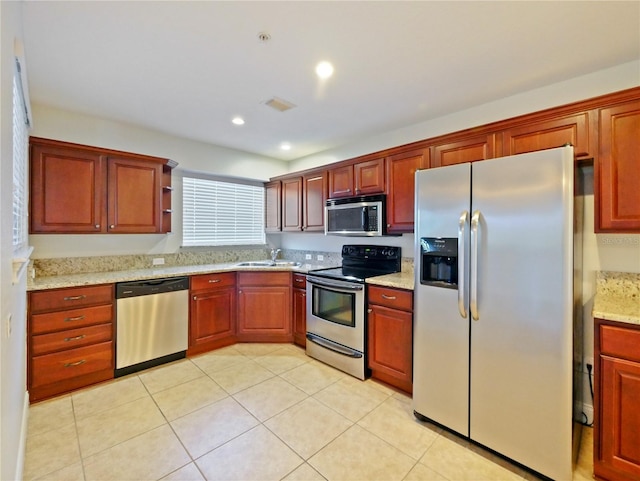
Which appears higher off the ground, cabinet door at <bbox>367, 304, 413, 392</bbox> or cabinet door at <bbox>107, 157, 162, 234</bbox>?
cabinet door at <bbox>107, 157, 162, 234</bbox>

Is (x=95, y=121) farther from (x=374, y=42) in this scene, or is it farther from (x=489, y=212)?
(x=489, y=212)

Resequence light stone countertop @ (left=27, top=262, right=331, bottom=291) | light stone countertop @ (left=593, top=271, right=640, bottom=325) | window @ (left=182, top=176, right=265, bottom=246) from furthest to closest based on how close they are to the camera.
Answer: window @ (left=182, top=176, right=265, bottom=246) < light stone countertop @ (left=27, top=262, right=331, bottom=291) < light stone countertop @ (left=593, top=271, right=640, bottom=325)

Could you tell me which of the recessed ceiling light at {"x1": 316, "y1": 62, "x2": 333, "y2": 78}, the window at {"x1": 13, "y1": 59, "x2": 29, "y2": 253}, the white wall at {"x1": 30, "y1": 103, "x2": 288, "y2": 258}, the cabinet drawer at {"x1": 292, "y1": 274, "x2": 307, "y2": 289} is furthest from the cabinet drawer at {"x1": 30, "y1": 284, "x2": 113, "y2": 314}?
the recessed ceiling light at {"x1": 316, "y1": 62, "x2": 333, "y2": 78}

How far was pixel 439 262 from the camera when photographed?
2.17 meters

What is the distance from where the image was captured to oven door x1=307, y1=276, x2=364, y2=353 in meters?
2.86

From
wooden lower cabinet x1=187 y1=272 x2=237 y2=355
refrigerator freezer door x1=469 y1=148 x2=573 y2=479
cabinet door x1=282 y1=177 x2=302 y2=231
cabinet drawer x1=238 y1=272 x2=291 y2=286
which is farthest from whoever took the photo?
cabinet door x1=282 y1=177 x2=302 y2=231

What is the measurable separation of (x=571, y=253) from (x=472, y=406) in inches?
44.4

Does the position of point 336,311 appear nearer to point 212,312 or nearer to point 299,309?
point 299,309

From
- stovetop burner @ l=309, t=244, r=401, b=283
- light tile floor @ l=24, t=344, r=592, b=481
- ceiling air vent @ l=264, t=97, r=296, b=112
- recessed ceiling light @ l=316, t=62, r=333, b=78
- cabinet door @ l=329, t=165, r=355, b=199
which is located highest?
ceiling air vent @ l=264, t=97, r=296, b=112

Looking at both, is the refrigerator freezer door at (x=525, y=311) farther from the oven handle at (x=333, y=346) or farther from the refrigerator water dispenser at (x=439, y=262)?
the oven handle at (x=333, y=346)

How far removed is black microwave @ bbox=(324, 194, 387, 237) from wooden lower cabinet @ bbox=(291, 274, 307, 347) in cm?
68

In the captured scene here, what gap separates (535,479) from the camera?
173 centimetres

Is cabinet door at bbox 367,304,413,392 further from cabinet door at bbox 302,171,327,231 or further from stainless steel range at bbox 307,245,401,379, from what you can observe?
cabinet door at bbox 302,171,327,231

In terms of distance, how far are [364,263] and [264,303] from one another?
1304 millimetres
